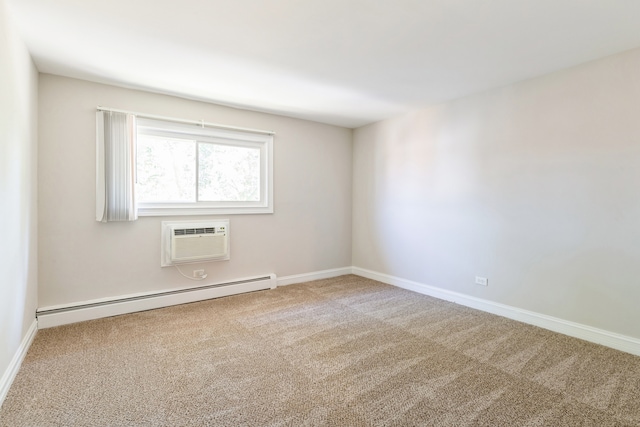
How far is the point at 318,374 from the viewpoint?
6.93ft

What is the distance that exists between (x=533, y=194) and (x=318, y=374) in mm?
2610

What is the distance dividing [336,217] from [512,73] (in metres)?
2.90

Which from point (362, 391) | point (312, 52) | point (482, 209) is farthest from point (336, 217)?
point (362, 391)

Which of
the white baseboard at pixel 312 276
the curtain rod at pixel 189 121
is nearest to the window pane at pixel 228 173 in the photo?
the curtain rod at pixel 189 121

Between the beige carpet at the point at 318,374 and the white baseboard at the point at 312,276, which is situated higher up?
the white baseboard at the point at 312,276

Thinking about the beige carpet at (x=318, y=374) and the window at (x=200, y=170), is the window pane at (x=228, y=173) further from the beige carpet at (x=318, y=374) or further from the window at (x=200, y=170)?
the beige carpet at (x=318, y=374)

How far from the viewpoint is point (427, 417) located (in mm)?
1687

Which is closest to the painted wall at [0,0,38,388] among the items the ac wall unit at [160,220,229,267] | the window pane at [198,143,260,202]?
the ac wall unit at [160,220,229,267]

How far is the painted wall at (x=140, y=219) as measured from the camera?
115 inches

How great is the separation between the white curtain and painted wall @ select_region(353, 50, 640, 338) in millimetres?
3263

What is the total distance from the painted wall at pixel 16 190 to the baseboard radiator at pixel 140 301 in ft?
0.74

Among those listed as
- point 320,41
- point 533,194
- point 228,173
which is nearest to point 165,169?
point 228,173

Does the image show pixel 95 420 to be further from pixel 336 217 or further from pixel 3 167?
pixel 336 217

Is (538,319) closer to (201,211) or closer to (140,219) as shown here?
(201,211)
